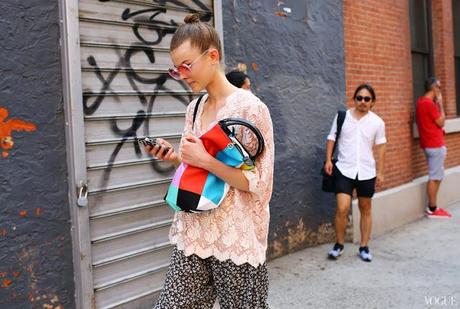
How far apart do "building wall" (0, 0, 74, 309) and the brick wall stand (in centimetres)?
420

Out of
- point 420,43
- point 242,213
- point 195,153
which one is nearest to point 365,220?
point 242,213

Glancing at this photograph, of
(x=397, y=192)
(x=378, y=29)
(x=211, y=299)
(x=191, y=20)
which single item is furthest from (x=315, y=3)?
(x=211, y=299)

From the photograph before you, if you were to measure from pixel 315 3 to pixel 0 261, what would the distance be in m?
4.52

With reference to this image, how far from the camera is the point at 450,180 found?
896 centimetres

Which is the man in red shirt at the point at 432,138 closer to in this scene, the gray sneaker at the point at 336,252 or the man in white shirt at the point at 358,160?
the man in white shirt at the point at 358,160

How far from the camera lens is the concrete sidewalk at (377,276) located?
4535 millimetres

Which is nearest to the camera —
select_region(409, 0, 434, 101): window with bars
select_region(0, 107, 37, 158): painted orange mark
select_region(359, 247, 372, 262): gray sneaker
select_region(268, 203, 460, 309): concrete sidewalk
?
select_region(0, 107, 37, 158): painted orange mark

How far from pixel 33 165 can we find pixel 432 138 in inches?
248

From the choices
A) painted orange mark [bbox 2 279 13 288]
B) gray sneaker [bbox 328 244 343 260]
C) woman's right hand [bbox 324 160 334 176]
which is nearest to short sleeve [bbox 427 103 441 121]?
woman's right hand [bbox 324 160 334 176]

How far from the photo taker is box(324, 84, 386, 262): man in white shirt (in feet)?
18.5

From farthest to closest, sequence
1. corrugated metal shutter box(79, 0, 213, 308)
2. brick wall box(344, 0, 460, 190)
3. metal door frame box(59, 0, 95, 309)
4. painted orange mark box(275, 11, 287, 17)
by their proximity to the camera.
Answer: brick wall box(344, 0, 460, 190) < painted orange mark box(275, 11, 287, 17) < corrugated metal shutter box(79, 0, 213, 308) < metal door frame box(59, 0, 95, 309)

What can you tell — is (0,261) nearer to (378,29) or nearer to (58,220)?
(58,220)

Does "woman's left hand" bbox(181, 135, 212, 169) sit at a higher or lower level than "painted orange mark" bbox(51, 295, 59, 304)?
higher

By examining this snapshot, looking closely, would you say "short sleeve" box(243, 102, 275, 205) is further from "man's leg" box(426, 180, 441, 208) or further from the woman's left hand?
"man's leg" box(426, 180, 441, 208)
